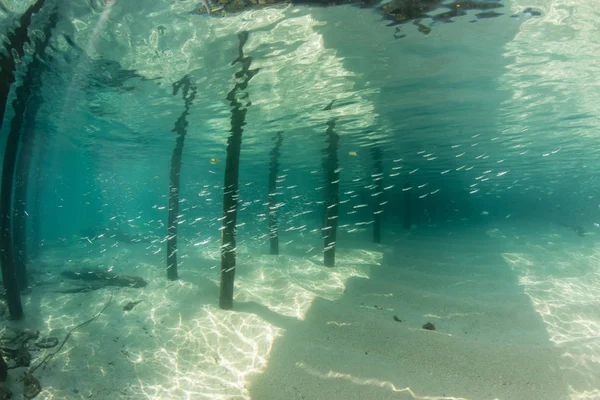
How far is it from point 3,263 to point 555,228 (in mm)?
35208

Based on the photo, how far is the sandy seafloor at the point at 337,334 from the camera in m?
5.41

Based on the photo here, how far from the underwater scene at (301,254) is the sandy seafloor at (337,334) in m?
0.05

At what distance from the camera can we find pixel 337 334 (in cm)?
703

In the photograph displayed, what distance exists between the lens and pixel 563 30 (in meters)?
7.58

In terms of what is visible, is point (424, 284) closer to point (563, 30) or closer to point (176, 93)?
point (563, 30)

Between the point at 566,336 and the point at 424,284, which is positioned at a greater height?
the point at 566,336

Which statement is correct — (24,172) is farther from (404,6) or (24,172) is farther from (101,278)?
(404,6)

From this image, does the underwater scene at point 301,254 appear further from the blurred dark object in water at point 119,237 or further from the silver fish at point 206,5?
the blurred dark object in water at point 119,237

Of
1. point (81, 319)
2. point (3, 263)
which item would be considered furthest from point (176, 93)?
point (81, 319)

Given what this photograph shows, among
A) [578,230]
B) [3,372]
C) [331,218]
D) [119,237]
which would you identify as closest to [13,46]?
[3,372]

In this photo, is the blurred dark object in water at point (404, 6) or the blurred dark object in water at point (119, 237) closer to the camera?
the blurred dark object in water at point (404, 6)

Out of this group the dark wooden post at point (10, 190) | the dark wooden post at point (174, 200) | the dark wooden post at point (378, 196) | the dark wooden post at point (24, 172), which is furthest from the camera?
the dark wooden post at point (378, 196)

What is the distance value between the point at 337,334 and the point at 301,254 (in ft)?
29.3

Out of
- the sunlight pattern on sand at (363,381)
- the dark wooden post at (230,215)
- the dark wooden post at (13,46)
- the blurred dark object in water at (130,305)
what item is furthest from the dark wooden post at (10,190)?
the sunlight pattern on sand at (363,381)
